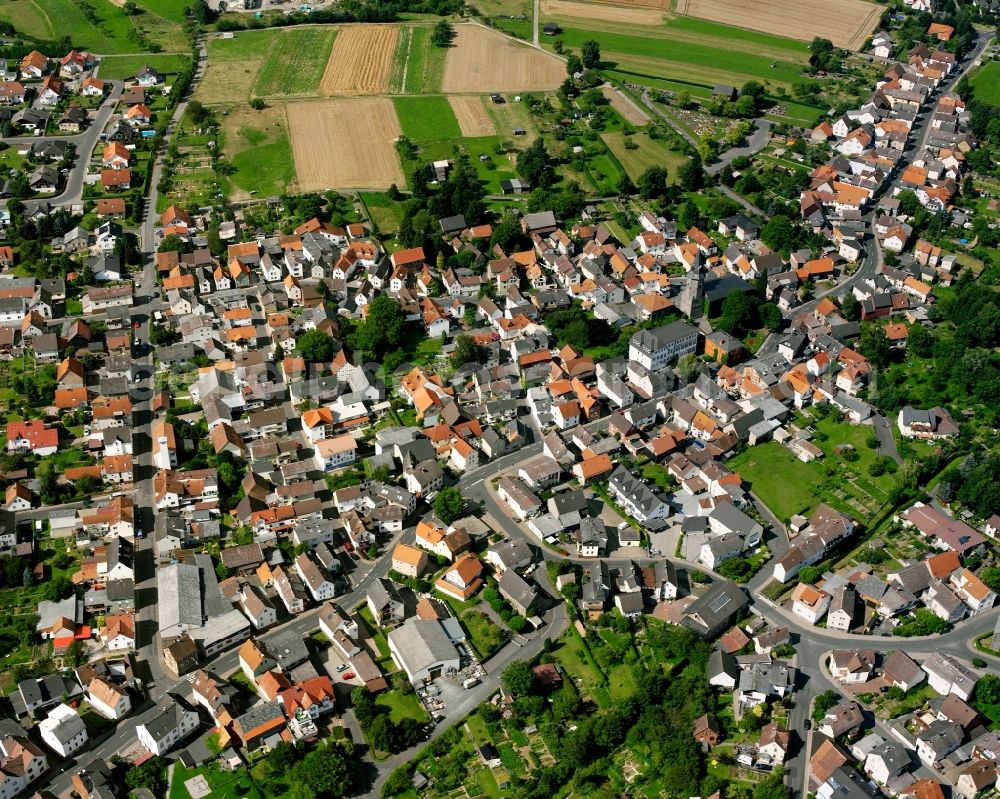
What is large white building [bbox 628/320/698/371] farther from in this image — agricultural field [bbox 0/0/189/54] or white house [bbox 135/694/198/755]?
agricultural field [bbox 0/0/189/54]

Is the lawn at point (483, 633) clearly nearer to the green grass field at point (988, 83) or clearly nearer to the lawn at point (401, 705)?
the lawn at point (401, 705)

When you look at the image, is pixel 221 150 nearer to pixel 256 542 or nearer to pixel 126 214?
pixel 126 214

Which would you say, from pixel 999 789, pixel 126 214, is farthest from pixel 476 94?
pixel 999 789

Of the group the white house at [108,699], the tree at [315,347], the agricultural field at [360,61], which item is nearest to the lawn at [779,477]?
the tree at [315,347]

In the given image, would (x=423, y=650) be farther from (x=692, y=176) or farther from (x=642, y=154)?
(x=642, y=154)

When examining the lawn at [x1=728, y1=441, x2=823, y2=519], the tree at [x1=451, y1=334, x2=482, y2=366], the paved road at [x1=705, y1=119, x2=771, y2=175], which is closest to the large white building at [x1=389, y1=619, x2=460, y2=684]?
the lawn at [x1=728, y1=441, x2=823, y2=519]
